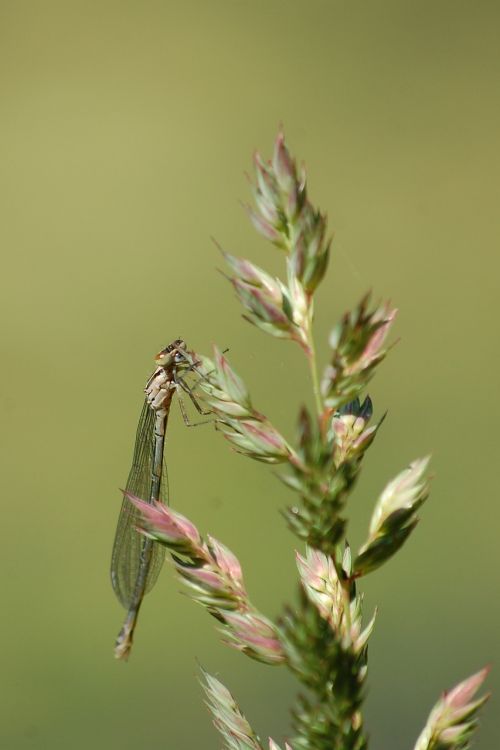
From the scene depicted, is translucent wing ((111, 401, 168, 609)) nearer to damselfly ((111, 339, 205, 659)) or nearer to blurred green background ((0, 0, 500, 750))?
damselfly ((111, 339, 205, 659))

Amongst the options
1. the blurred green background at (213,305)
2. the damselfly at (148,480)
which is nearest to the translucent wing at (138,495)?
the damselfly at (148,480)

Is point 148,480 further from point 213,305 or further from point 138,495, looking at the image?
point 213,305

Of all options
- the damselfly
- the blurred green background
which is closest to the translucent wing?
the damselfly

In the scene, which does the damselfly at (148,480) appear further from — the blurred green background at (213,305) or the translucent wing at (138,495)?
the blurred green background at (213,305)

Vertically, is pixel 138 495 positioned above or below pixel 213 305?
below

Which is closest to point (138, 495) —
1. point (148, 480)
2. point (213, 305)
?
point (148, 480)

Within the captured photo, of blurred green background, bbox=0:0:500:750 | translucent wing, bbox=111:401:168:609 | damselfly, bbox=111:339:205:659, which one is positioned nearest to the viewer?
damselfly, bbox=111:339:205:659
